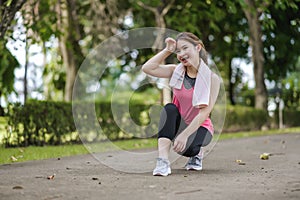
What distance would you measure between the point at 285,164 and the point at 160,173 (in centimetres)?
208

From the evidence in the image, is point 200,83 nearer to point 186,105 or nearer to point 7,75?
point 186,105

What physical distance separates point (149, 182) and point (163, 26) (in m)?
11.9

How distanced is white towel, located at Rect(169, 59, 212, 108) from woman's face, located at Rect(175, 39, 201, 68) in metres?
0.10

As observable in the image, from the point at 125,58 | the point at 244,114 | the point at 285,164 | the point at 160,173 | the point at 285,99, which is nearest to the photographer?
the point at 160,173

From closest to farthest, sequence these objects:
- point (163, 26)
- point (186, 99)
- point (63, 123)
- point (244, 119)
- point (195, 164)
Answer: point (186, 99)
point (195, 164)
point (63, 123)
point (163, 26)
point (244, 119)

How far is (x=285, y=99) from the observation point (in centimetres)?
3244

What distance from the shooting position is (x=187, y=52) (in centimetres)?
523

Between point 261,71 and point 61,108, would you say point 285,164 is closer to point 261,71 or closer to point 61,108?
point 61,108

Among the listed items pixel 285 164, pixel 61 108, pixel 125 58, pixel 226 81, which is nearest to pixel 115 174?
pixel 285 164

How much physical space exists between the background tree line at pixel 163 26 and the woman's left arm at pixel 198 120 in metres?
7.39

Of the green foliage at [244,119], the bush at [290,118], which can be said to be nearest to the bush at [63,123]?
the green foliage at [244,119]

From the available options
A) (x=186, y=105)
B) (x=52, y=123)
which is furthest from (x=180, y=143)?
(x=52, y=123)

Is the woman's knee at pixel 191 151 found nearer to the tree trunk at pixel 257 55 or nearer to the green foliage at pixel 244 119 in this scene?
the green foliage at pixel 244 119

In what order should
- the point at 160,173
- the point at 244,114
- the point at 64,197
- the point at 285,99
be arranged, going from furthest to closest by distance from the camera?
the point at 285,99, the point at 244,114, the point at 160,173, the point at 64,197
